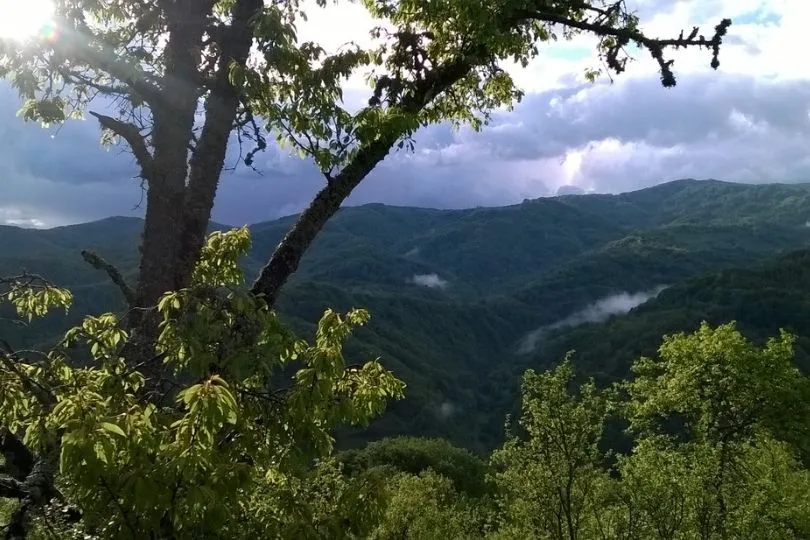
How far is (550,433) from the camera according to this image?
1445cm

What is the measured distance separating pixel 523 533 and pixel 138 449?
1891cm

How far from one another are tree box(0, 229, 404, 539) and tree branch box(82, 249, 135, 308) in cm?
85

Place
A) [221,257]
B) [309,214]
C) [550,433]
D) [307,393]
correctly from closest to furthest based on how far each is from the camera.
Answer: [307,393] → [221,257] → [309,214] → [550,433]

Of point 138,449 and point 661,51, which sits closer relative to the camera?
point 138,449

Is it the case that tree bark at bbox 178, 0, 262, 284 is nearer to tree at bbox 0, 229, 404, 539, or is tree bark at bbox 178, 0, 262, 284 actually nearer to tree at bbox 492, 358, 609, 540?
tree at bbox 0, 229, 404, 539

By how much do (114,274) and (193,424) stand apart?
3617 mm

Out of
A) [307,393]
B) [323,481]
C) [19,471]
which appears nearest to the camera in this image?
[307,393]

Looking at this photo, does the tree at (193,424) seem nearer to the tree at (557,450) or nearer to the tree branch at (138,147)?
the tree branch at (138,147)

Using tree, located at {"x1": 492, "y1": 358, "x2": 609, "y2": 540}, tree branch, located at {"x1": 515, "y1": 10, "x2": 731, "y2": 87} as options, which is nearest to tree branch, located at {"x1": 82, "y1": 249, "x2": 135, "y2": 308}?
tree branch, located at {"x1": 515, "y1": 10, "x2": 731, "y2": 87}

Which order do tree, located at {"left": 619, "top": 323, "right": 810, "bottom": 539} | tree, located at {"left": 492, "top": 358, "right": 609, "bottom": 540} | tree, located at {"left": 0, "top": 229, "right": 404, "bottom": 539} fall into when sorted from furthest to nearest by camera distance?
tree, located at {"left": 619, "top": 323, "right": 810, "bottom": 539}
tree, located at {"left": 492, "top": 358, "right": 609, "bottom": 540}
tree, located at {"left": 0, "top": 229, "right": 404, "bottom": 539}

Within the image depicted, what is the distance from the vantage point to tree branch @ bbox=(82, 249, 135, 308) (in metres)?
6.62

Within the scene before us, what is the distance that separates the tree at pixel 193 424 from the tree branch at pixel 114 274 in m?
0.85

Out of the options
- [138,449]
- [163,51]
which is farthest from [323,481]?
[138,449]

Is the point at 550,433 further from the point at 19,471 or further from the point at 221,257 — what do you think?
the point at 19,471
